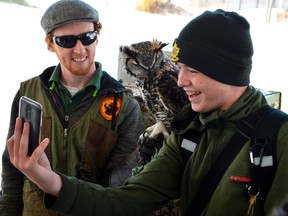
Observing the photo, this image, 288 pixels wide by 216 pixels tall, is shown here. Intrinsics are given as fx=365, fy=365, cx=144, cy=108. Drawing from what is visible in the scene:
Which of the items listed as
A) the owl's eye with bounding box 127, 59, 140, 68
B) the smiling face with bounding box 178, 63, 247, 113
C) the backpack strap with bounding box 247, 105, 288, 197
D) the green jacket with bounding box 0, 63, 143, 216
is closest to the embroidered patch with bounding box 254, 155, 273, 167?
the backpack strap with bounding box 247, 105, 288, 197

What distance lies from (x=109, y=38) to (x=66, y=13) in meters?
1.22

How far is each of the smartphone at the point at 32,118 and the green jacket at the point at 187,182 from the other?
14 cm

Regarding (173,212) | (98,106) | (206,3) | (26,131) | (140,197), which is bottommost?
(173,212)

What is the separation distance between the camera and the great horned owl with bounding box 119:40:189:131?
1495 millimetres

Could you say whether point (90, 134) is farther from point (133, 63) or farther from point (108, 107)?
point (133, 63)

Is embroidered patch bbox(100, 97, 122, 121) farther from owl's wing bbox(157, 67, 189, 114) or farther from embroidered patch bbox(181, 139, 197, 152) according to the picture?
embroidered patch bbox(181, 139, 197, 152)

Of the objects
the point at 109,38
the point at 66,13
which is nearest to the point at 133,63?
the point at 66,13

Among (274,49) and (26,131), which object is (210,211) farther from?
(274,49)

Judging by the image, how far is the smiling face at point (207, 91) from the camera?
1.01 m

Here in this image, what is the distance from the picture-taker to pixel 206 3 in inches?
107

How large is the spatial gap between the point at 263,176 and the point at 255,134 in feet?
0.35

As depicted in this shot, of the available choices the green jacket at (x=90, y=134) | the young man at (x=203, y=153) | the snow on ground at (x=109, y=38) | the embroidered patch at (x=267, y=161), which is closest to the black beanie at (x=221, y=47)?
the young man at (x=203, y=153)

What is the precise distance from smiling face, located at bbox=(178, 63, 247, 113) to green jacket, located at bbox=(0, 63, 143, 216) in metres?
0.48

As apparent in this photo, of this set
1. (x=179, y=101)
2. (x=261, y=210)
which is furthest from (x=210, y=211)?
(x=179, y=101)
